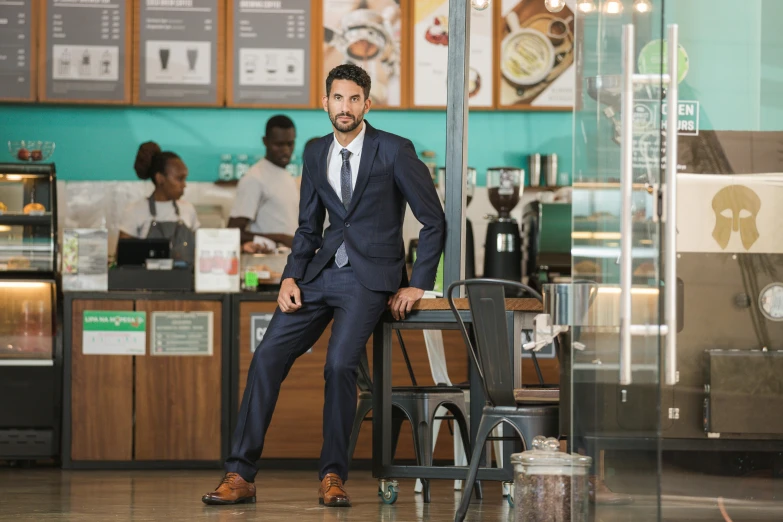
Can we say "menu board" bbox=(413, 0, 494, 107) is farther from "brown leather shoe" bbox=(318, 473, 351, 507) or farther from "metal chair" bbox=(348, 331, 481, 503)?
"brown leather shoe" bbox=(318, 473, 351, 507)

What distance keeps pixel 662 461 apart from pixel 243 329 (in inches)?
142

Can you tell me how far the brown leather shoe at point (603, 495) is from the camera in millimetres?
2797

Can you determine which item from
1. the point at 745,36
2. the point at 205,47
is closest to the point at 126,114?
the point at 205,47

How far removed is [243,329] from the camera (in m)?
6.00

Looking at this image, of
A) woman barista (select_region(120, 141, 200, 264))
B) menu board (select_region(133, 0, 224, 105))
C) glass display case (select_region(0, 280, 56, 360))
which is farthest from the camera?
menu board (select_region(133, 0, 224, 105))

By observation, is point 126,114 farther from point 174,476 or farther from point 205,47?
point 174,476

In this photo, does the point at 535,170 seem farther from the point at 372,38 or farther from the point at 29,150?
the point at 29,150

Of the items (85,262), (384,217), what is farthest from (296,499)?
(85,262)

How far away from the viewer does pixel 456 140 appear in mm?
4449

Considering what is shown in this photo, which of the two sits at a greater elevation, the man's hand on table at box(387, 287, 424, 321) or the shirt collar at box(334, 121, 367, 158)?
the shirt collar at box(334, 121, 367, 158)

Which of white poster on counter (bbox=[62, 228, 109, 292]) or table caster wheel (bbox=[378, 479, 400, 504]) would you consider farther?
white poster on counter (bbox=[62, 228, 109, 292])

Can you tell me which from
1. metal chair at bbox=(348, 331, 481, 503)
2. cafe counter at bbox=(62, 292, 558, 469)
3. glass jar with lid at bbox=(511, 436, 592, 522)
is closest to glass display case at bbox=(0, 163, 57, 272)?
cafe counter at bbox=(62, 292, 558, 469)

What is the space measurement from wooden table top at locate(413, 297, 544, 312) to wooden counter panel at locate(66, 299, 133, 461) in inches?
88.2

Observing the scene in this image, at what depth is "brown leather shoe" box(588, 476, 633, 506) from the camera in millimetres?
2797
